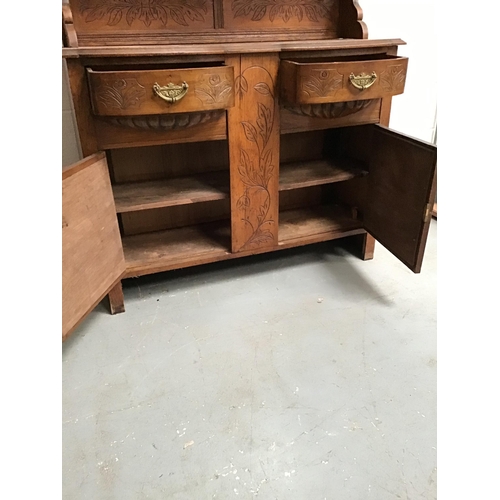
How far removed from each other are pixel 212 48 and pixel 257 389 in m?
0.97

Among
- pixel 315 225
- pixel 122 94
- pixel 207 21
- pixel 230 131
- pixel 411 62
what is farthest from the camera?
pixel 411 62

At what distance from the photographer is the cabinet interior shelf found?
4.69ft

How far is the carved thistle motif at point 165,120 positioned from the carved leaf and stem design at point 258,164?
0.13m

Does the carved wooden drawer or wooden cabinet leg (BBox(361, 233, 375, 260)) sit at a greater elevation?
the carved wooden drawer

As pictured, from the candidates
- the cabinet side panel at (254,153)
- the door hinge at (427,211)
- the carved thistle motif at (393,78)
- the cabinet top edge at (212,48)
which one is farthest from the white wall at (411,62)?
the door hinge at (427,211)

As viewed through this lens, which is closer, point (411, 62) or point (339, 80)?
point (339, 80)

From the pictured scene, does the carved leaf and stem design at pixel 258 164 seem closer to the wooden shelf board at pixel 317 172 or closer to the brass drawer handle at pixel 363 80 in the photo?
the wooden shelf board at pixel 317 172

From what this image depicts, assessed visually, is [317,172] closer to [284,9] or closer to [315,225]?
[315,225]

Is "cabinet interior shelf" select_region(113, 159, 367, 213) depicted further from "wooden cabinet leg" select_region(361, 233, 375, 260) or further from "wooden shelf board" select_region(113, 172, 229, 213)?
"wooden cabinet leg" select_region(361, 233, 375, 260)

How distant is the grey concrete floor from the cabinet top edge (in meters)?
0.80

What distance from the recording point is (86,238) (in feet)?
3.93

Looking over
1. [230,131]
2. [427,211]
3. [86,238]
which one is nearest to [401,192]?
[427,211]

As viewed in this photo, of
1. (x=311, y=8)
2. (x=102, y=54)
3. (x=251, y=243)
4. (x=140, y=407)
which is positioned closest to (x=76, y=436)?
(x=140, y=407)

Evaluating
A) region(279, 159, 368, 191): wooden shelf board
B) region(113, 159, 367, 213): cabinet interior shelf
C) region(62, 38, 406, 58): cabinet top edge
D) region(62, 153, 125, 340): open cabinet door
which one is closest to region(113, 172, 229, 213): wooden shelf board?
region(113, 159, 367, 213): cabinet interior shelf
